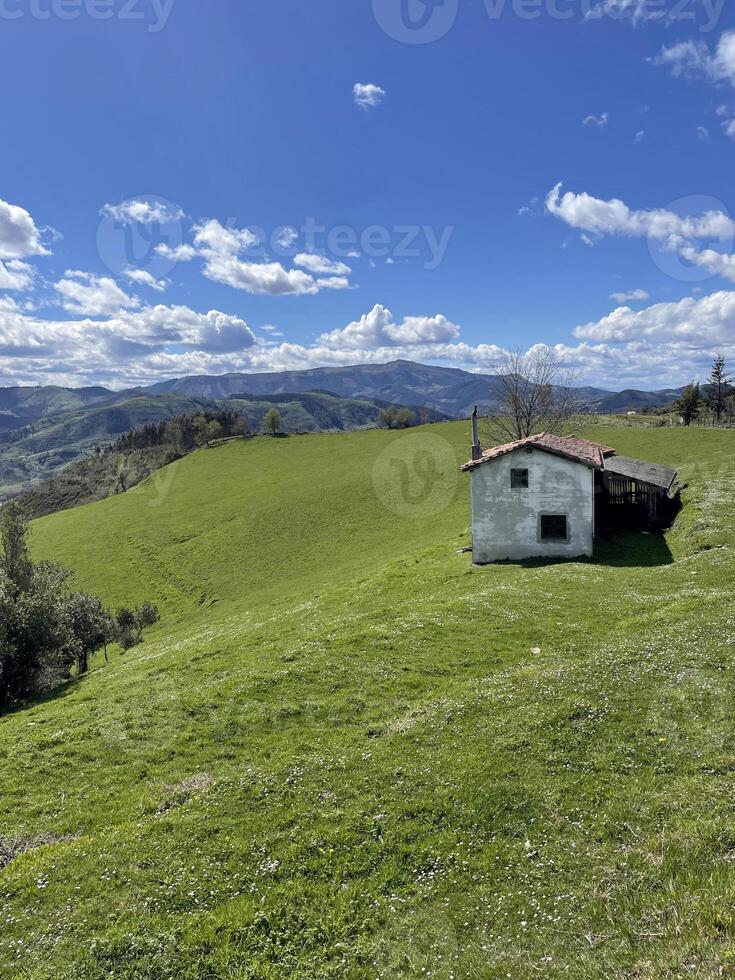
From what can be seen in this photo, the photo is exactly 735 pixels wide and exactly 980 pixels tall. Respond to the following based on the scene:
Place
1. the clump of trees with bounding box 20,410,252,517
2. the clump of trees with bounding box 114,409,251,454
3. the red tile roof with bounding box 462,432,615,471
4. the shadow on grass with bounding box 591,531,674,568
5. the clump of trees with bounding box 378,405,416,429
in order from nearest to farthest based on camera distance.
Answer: the shadow on grass with bounding box 591,531,674,568
the red tile roof with bounding box 462,432,615,471
the clump of trees with bounding box 378,405,416,429
the clump of trees with bounding box 20,410,252,517
the clump of trees with bounding box 114,409,251,454

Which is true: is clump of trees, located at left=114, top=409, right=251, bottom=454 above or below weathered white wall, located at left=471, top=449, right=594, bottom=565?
above

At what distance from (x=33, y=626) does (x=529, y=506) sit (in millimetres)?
34206

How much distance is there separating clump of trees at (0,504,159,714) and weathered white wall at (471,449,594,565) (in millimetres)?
29815

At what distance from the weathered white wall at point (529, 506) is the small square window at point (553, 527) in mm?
288

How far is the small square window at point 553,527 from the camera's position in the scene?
36.8m

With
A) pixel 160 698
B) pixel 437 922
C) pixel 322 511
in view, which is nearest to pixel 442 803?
pixel 437 922

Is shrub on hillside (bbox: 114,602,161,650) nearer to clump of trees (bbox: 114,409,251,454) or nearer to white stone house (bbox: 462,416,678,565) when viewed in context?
white stone house (bbox: 462,416,678,565)

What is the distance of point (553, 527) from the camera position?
1463 inches

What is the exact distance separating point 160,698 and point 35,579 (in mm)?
23337

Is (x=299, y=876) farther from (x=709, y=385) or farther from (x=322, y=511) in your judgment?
(x=709, y=385)

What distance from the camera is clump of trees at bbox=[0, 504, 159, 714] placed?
1287 inches

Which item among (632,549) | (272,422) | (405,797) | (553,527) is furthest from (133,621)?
(272,422)

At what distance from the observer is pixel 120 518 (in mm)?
86125

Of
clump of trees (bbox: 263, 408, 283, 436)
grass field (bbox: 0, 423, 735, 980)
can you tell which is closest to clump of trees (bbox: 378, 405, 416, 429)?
clump of trees (bbox: 263, 408, 283, 436)
